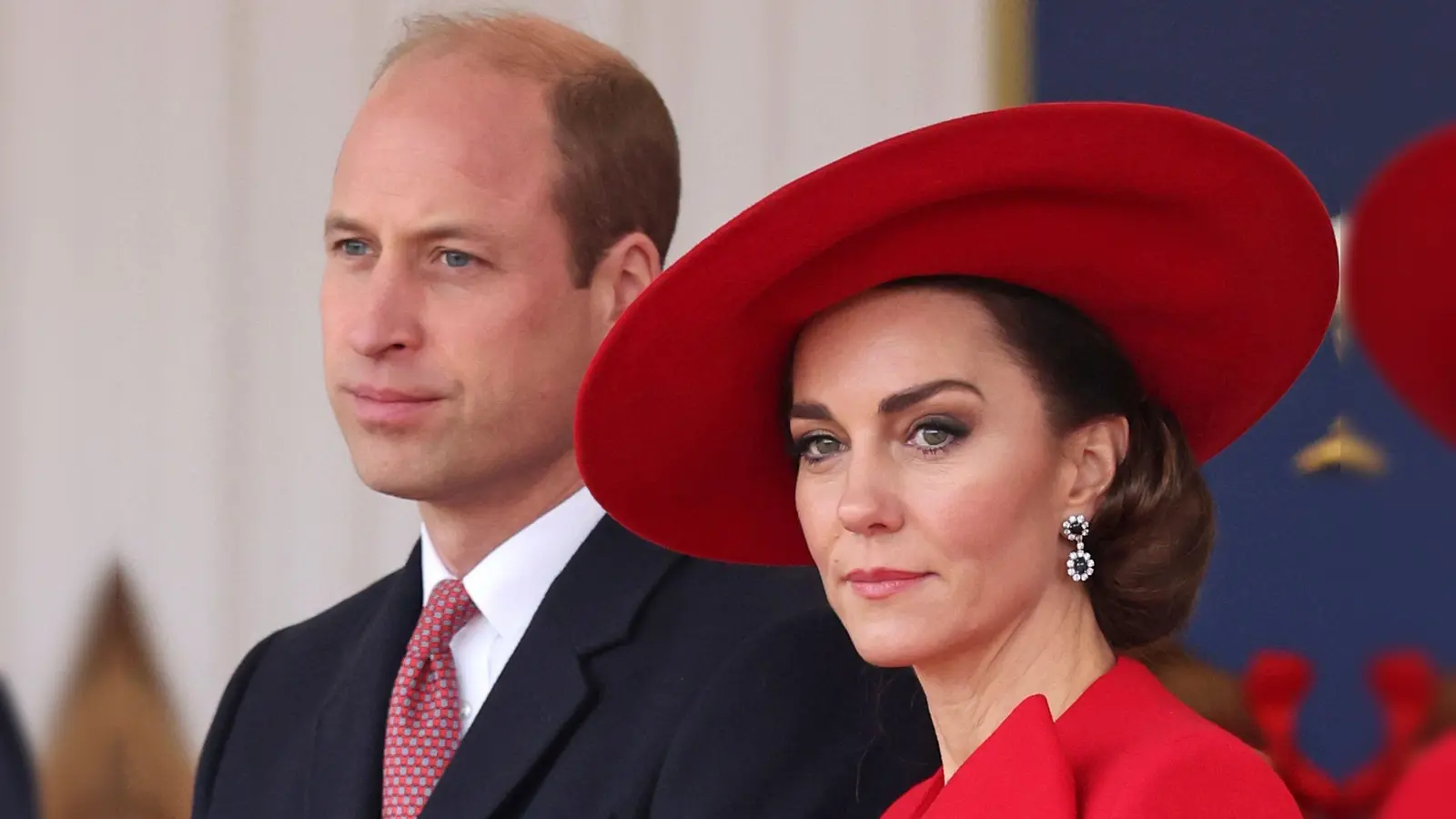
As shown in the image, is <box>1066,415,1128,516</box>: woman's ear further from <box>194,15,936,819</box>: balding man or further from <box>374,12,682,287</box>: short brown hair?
<box>374,12,682,287</box>: short brown hair

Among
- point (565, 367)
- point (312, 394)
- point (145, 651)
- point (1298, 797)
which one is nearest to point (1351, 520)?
point (1298, 797)

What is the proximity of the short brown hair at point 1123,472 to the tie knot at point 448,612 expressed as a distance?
0.49 metres

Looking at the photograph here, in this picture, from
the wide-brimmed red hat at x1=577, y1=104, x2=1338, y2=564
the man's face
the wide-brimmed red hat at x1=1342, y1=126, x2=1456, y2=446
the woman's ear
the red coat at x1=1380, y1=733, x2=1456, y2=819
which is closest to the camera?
the wide-brimmed red hat at x1=1342, y1=126, x2=1456, y2=446

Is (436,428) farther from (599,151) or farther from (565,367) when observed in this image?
(599,151)

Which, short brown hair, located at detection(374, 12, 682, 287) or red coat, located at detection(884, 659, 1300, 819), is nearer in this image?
red coat, located at detection(884, 659, 1300, 819)

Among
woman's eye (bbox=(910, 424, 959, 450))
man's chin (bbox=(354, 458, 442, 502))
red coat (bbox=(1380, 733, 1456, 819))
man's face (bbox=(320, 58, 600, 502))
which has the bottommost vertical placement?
red coat (bbox=(1380, 733, 1456, 819))

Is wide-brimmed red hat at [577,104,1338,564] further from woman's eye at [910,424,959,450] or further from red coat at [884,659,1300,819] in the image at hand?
red coat at [884,659,1300,819]

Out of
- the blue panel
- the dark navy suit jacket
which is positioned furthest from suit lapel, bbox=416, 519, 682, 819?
the blue panel

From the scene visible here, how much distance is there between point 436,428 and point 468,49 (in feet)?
1.01

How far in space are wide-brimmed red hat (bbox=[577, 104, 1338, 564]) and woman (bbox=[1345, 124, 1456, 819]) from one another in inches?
4.0

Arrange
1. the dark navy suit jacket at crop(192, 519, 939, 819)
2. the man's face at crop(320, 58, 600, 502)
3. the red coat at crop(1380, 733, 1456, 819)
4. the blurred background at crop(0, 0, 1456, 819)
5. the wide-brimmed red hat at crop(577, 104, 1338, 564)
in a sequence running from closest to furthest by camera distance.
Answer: the red coat at crop(1380, 733, 1456, 819) → the wide-brimmed red hat at crop(577, 104, 1338, 564) → the dark navy suit jacket at crop(192, 519, 939, 819) → the man's face at crop(320, 58, 600, 502) → the blurred background at crop(0, 0, 1456, 819)

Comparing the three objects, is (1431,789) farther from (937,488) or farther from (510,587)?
(510,587)

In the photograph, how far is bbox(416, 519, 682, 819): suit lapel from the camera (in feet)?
4.67

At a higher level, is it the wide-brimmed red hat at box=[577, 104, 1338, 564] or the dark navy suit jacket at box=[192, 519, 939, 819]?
the wide-brimmed red hat at box=[577, 104, 1338, 564]
